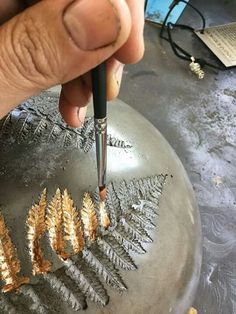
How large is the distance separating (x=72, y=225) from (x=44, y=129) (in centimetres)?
17

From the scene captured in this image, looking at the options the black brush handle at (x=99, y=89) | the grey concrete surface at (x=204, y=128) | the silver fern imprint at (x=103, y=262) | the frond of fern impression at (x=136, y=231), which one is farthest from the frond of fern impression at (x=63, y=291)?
the grey concrete surface at (x=204, y=128)

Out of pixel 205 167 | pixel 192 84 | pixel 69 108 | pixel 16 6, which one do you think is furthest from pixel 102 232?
pixel 192 84

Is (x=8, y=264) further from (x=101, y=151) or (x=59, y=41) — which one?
(x=59, y=41)

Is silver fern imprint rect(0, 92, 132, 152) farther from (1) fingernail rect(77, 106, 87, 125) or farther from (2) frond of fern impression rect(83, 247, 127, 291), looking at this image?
(2) frond of fern impression rect(83, 247, 127, 291)

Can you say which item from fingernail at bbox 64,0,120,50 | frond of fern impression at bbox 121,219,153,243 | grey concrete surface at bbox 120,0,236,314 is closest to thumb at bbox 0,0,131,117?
fingernail at bbox 64,0,120,50

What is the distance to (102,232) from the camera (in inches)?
24.1

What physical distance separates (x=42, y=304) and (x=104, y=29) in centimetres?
36

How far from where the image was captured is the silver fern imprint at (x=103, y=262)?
57 centimetres

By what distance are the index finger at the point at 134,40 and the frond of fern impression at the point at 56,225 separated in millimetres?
211

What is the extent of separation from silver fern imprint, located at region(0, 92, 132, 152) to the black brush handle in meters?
0.11

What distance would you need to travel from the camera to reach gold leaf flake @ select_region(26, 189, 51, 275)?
0.58 metres

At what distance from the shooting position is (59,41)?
0.46 metres

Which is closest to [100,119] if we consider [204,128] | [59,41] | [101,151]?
[101,151]

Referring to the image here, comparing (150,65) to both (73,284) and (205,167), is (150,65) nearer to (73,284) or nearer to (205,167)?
(205,167)
